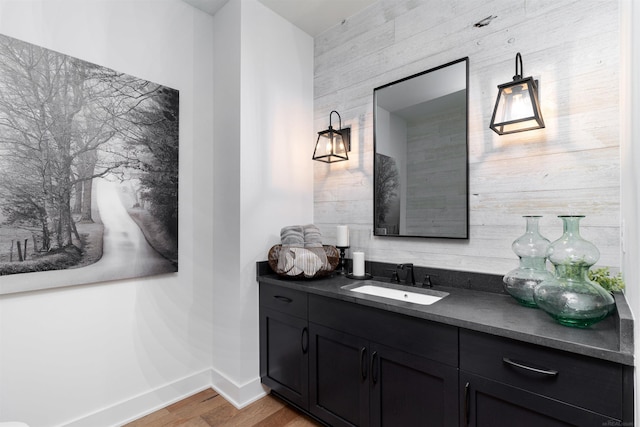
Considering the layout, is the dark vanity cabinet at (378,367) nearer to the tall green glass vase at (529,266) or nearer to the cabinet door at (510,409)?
the cabinet door at (510,409)

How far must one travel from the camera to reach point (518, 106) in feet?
4.94

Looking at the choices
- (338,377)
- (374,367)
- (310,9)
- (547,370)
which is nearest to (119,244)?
(338,377)

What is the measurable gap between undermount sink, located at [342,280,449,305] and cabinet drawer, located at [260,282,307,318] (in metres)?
0.28

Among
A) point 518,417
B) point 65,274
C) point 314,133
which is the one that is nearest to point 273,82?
point 314,133

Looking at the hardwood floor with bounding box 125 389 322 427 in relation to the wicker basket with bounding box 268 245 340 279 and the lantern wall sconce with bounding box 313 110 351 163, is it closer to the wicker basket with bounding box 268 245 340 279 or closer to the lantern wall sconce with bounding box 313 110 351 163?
the wicker basket with bounding box 268 245 340 279

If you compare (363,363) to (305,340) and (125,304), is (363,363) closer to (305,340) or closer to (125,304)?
(305,340)

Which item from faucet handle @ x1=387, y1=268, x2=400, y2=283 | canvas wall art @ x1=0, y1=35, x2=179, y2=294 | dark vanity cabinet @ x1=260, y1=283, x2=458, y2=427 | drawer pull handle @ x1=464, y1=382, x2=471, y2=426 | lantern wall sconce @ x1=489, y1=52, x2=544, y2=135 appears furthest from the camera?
faucet handle @ x1=387, y1=268, x2=400, y2=283

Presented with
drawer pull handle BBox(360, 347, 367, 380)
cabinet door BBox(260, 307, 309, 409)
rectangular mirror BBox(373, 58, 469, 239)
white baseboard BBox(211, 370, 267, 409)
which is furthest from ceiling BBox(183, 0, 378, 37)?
white baseboard BBox(211, 370, 267, 409)

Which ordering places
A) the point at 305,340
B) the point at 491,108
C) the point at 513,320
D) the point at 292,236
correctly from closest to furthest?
the point at 513,320, the point at 491,108, the point at 305,340, the point at 292,236

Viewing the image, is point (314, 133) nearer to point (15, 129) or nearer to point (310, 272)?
point (310, 272)

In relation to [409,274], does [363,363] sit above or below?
below

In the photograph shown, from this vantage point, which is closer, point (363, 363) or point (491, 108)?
point (363, 363)

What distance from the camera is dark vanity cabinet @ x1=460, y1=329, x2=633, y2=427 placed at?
0.95 m

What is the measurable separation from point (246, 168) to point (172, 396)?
1645 millimetres
